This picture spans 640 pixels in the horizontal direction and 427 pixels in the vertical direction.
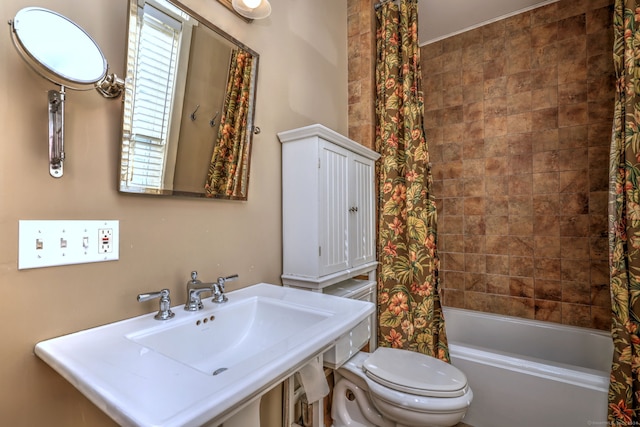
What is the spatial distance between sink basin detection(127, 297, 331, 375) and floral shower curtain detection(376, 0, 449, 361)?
1.09 meters

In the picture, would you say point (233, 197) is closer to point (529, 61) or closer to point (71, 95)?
point (71, 95)

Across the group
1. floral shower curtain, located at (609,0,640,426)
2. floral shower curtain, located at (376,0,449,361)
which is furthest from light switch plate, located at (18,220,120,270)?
floral shower curtain, located at (609,0,640,426)

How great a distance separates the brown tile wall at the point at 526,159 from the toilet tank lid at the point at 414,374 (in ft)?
4.13

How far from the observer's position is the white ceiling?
2.20 m

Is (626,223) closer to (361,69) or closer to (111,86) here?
(361,69)

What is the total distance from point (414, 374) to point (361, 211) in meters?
0.91

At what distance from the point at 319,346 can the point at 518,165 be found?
7.83ft

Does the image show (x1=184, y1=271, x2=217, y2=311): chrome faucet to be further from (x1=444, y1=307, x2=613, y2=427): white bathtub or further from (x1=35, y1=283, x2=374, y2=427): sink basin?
(x1=444, y1=307, x2=613, y2=427): white bathtub

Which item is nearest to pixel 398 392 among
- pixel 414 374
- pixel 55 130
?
pixel 414 374

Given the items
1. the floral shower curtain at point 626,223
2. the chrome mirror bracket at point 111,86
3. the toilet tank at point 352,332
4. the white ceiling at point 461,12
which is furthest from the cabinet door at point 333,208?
the white ceiling at point 461,12

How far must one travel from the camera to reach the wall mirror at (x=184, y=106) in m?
0.91

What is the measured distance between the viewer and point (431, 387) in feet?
4.17

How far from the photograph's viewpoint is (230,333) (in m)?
1.01

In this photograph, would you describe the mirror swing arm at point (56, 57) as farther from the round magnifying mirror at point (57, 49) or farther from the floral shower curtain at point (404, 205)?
the floral shower curtain at point (404, 205)
